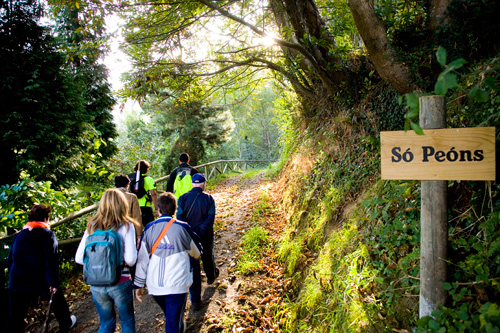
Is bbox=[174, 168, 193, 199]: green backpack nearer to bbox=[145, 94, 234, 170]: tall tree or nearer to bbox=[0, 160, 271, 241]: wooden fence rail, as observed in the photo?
bbox=[0, 160, 271, 241]: wooden fence rail

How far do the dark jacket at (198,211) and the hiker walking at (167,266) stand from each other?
96 centimetres

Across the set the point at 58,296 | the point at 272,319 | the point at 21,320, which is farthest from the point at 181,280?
the point at 21,320

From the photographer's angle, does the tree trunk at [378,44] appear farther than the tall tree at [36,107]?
No

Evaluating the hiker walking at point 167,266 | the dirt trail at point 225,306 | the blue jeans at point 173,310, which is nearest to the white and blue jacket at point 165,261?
the hiker walking at point 167,266

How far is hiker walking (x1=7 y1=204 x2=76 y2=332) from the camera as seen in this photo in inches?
117

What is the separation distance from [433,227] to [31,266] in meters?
4.12

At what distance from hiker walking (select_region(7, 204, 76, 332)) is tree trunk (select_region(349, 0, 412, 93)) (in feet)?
16.7

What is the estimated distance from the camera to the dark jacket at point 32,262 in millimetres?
2973

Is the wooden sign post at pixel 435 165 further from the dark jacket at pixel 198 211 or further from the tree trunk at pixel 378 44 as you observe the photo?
the tree trunk at pixel 378 44

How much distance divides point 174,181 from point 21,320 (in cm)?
268

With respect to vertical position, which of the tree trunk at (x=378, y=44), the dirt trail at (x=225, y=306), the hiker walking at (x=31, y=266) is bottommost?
the dirt trail at (x=225, y=306)

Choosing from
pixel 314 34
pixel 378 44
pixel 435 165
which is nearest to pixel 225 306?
pixel 435 165

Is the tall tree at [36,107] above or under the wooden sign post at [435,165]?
above

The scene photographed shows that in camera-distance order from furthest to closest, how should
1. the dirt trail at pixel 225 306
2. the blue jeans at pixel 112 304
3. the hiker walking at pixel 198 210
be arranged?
the hiker walking at pixel 198 210 < the dirt trail at pixel 225 306 < the blue jeans at pixel 112 304
